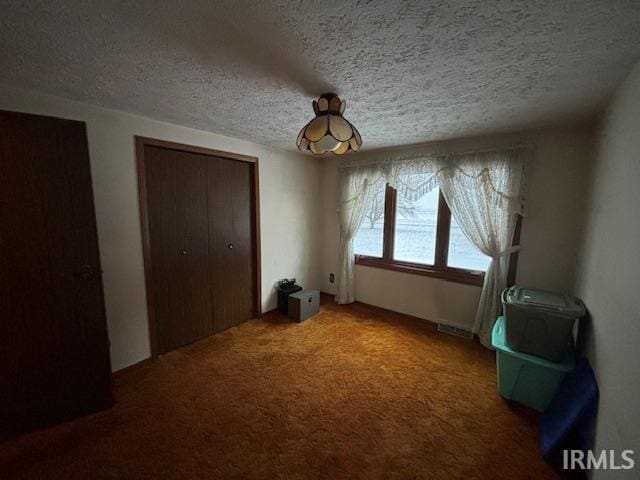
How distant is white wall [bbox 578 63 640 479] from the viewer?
97 cm

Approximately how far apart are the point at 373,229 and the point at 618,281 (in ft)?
7.47

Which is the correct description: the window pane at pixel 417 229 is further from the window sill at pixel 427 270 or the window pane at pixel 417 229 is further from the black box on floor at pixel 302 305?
the black box on floor at pixel 302 305

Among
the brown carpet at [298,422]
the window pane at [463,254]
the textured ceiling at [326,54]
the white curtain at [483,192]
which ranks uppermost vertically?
the textured ceiling at [326,54]

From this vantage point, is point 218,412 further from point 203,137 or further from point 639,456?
point 203,137

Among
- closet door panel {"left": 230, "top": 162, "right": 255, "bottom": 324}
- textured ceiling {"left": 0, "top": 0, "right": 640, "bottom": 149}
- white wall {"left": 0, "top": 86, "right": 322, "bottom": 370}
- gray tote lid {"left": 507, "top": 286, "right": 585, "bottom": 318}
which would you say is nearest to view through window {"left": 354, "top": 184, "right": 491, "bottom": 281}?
gray tote lid {"left": 507, "top": 286, "right": 585, "bottom": 318}

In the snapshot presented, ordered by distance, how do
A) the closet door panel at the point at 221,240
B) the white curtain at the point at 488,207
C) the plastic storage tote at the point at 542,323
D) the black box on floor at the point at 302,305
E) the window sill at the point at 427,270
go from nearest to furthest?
the plastic storage tote at the point at 542,323, the white curtain at the point at 488,207, the closet door panel at the point at 221,240, the window sill at the point at 427,270, the black box on floor at the point at 302,305

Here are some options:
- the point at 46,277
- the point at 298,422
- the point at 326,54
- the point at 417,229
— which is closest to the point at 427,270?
the point at 417,229

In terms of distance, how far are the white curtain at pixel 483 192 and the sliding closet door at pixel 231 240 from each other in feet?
5.89

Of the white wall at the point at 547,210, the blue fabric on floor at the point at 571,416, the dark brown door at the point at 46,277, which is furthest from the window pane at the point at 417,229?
the dark brown door at the point at 46,277

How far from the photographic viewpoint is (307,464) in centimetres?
132

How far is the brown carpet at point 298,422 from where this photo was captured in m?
1.30

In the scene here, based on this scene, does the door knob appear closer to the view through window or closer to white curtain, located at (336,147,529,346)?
the view through window

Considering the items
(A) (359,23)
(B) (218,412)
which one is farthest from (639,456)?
(B) (218,412)

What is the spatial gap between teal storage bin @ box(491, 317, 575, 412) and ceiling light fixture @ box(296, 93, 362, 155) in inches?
70.2
